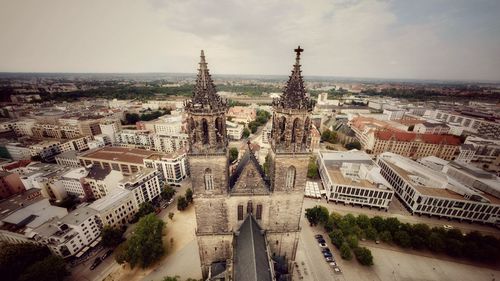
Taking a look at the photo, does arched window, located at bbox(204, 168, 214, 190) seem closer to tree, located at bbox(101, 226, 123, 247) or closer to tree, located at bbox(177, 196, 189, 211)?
tree, located at bbox(177, 196, 189, 211)

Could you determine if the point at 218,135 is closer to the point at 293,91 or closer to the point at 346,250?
the point at 293,91

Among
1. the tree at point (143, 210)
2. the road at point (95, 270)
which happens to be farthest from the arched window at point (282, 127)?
the tree at point (143, 210)

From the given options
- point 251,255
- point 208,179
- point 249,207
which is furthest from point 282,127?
point 251,255

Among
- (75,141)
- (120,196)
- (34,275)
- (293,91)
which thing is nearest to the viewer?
(293,91)

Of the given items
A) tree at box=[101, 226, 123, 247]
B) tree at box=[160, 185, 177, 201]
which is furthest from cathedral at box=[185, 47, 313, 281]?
tree at box=[160, 185, 177, 201]

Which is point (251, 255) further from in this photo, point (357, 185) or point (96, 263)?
point (357, 185)

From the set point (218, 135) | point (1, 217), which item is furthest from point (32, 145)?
point (218, 135)

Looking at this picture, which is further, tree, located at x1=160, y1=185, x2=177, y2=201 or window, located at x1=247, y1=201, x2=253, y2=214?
tree, located at x1=160, y1=185, x2=177, y2=201
